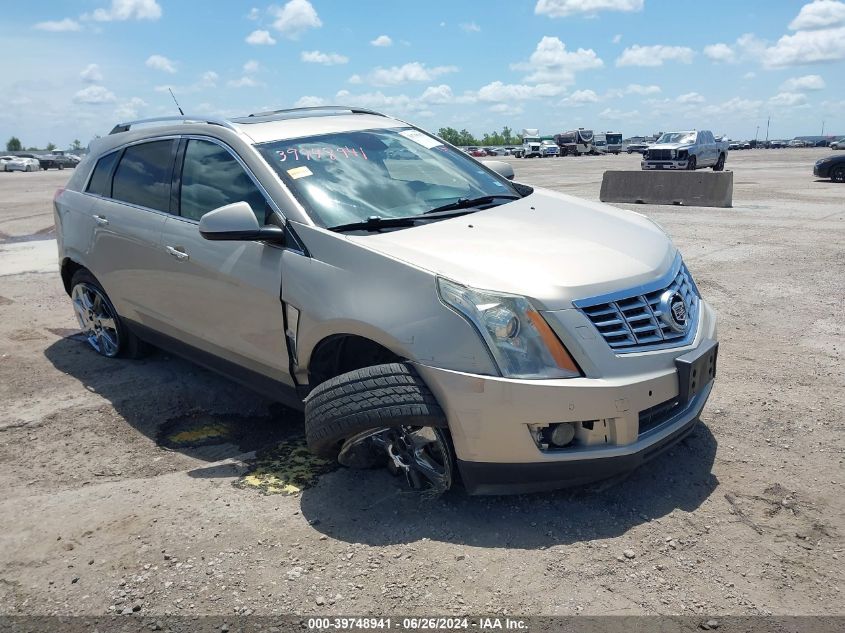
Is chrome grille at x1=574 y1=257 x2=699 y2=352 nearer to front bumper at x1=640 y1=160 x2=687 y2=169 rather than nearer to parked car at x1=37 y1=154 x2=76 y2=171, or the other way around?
front bumper at x1=640 y1=160 x2=687 y2=169

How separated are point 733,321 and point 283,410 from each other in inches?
148

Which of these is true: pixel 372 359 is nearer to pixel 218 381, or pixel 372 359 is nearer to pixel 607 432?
pixel 607 432

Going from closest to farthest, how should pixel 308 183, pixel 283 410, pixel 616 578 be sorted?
pixel 616 578, pixel 308 183, pixel 283 410

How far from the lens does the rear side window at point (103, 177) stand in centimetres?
529

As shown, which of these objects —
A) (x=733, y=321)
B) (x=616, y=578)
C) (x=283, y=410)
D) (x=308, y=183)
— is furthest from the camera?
(x=733, y=321)

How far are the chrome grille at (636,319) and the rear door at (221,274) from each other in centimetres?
158

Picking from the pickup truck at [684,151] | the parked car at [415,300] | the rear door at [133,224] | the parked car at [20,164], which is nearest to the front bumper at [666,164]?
the pickup truck at [684,151]

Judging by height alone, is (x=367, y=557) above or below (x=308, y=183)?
below

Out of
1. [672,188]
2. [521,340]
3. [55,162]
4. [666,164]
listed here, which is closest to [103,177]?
[521,340]

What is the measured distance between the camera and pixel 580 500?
10.9 feet

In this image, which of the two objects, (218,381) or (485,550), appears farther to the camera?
(218,381)

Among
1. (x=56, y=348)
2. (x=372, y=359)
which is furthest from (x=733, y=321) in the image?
(x=56, y=348)

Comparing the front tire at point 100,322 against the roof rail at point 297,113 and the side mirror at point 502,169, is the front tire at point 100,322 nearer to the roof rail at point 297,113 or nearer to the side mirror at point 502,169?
the roof rail at point 297,113

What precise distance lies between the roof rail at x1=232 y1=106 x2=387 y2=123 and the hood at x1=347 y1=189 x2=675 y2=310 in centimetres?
144
